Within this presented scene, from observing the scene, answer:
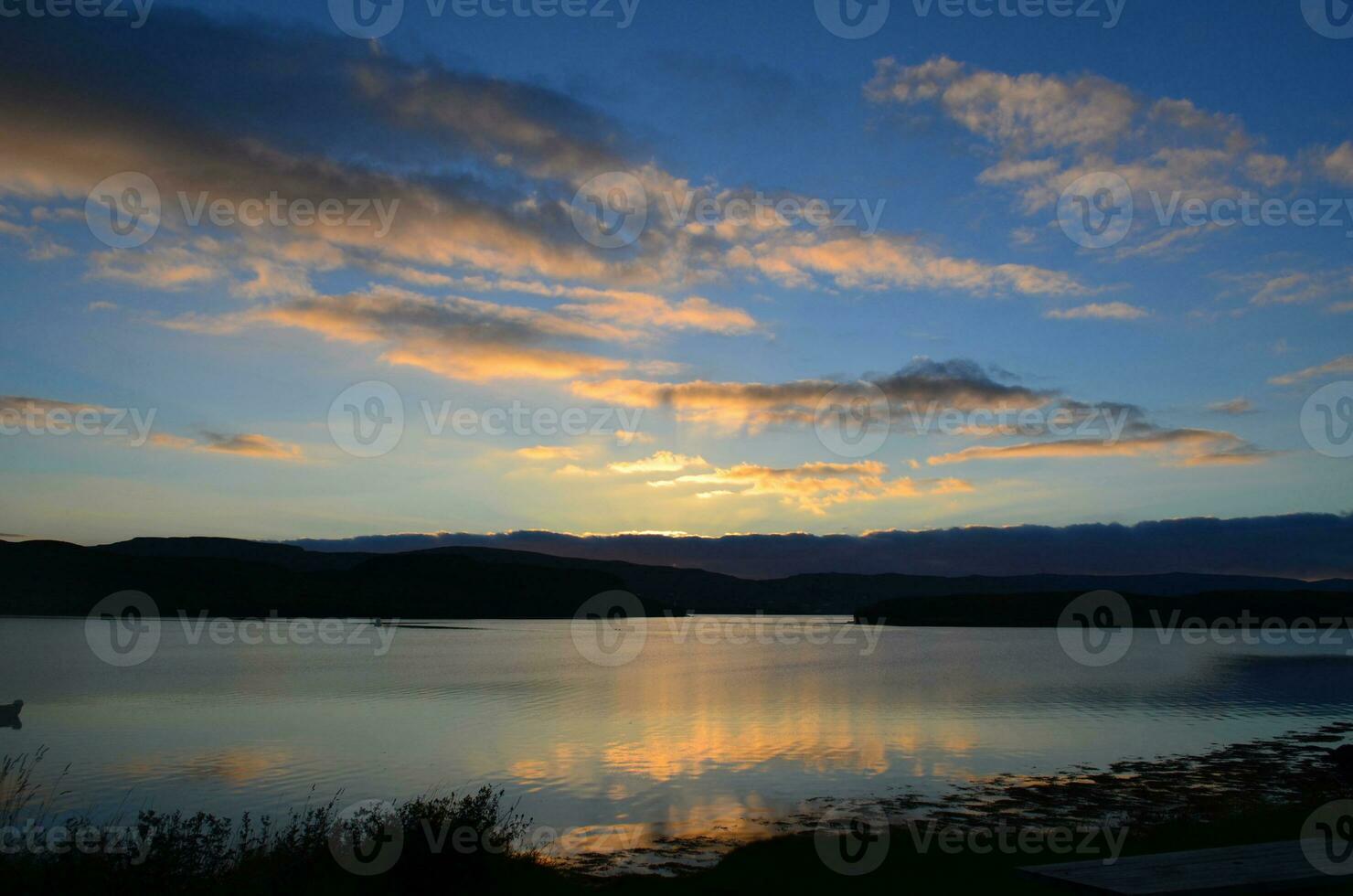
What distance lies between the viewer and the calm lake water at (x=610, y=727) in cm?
A: 3042

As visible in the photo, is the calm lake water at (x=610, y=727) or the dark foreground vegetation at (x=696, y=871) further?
the calm lake water at (x=610, y=727)

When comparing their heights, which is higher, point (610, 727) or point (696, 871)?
point (696, 871)

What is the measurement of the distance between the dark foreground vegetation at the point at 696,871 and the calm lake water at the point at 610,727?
11.4 ft

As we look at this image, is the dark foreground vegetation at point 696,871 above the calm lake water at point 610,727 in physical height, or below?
above

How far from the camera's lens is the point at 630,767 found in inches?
1411

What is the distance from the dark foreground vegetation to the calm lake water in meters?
3.47

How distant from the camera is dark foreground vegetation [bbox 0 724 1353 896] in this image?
15.2 metres

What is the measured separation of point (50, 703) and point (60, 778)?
2811 cm

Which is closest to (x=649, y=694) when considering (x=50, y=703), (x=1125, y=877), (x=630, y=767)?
(x=630, y=767)

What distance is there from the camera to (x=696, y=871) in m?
20.5

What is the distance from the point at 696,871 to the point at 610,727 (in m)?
28.4

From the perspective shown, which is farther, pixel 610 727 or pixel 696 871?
pixel 610 727

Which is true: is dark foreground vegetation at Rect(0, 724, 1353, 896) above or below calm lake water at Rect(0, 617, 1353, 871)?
above

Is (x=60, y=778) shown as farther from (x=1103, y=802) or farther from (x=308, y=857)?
(x=1103, y=802)
